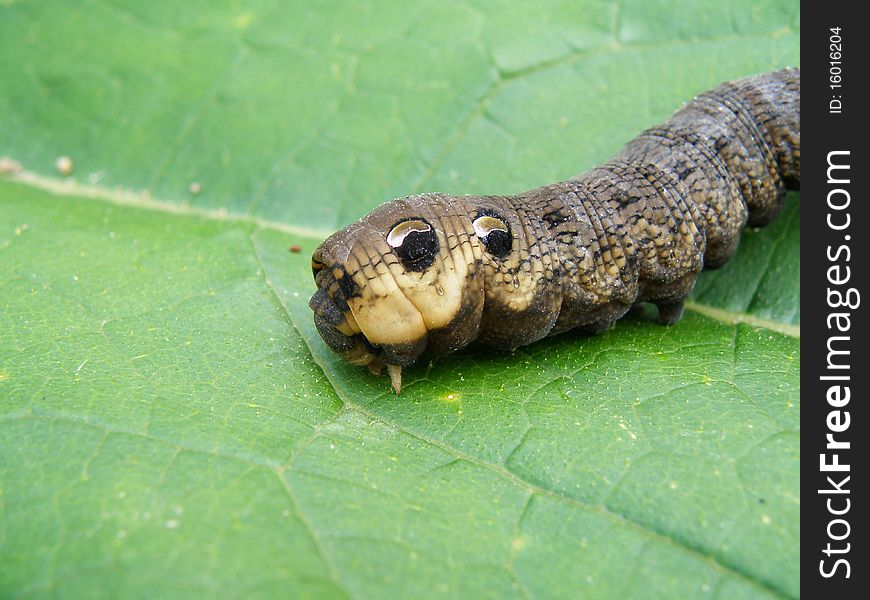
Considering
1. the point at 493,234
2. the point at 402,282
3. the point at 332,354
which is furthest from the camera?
the point at 332,354

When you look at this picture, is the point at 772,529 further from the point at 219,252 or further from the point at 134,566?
the point at 219,252

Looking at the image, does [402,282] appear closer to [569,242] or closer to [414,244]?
[414,244]

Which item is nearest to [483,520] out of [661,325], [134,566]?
[134,566]

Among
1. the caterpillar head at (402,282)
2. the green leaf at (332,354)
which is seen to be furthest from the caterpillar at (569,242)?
the green leaf at (332,354)

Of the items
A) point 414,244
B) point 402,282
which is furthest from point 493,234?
point 402,282
